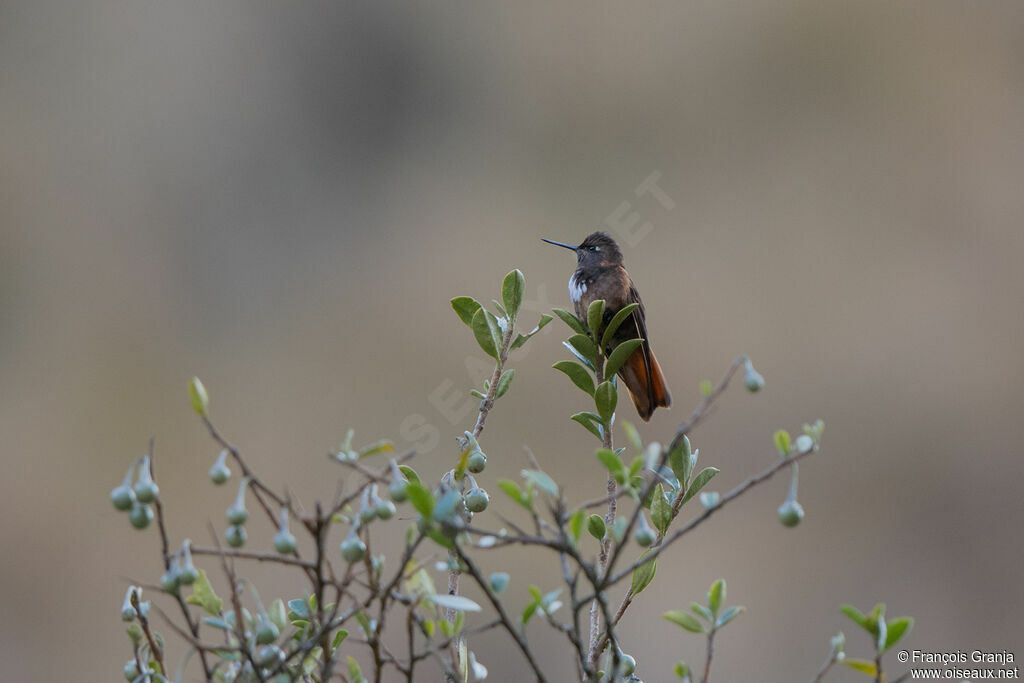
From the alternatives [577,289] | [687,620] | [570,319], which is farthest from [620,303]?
[687,620]

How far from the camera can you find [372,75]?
382cm

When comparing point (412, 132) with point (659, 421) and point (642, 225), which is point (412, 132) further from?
point (659, 421)

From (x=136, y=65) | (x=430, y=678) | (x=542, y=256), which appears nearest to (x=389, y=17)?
(x=136, y=65)

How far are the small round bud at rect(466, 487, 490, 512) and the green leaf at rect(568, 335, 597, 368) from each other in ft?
0.78

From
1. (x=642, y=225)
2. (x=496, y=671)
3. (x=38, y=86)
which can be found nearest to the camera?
(x=496, y=671)

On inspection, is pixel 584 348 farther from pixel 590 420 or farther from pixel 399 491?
pixel 399 491

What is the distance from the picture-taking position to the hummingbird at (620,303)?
1.47 m

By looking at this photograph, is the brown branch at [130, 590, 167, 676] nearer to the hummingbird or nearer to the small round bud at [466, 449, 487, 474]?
the small round bud at [466, 449, 487, 474]

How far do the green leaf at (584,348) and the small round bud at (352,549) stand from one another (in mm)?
429

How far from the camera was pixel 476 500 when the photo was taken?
0.73 meters

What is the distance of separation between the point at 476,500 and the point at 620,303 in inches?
35.4

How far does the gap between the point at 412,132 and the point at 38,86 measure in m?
1.53

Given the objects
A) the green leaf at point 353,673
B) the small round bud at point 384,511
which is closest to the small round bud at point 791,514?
the small round bud at point 384,511

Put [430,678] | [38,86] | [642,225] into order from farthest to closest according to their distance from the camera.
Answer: [38,86] < [642,225] < [430,678]
